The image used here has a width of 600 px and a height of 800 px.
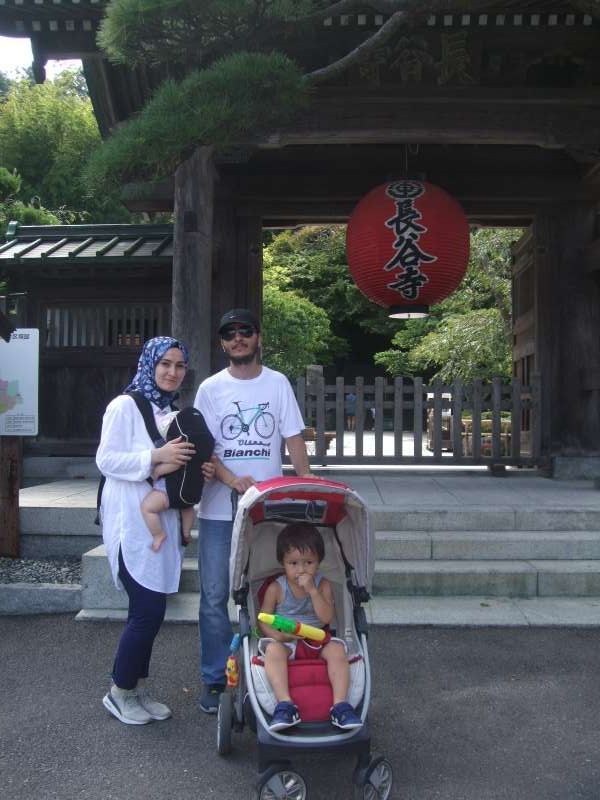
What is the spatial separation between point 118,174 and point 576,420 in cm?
577

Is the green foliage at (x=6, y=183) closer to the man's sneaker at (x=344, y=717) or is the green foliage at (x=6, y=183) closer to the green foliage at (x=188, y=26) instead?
the green foliage at (x=188, y=26)

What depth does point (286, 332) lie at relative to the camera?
64.4 feet

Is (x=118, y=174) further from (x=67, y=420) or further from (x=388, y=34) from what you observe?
(x=67, y=420)

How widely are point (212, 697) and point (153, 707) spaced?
0.29m

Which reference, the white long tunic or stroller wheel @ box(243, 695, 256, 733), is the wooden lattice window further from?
stroller wheel @ box(243, 695, 256, 733)

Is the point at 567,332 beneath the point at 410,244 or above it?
beneath

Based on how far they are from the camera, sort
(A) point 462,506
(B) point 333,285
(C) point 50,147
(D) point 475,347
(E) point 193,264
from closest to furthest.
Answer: (A) point 462,506
(E) point 193,264
(D) point 475,347
(C) point 50,147
(B) point 333,285

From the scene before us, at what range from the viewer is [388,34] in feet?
18.4

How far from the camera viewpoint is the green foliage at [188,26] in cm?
506

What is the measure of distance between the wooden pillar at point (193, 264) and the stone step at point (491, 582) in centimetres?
255

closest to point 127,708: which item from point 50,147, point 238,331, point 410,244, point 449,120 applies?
point 238,331

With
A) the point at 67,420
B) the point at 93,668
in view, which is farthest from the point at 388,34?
the point at 67,420

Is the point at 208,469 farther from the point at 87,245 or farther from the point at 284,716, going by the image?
the point at 87,245

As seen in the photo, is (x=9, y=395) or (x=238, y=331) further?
(x=9, y=395)
